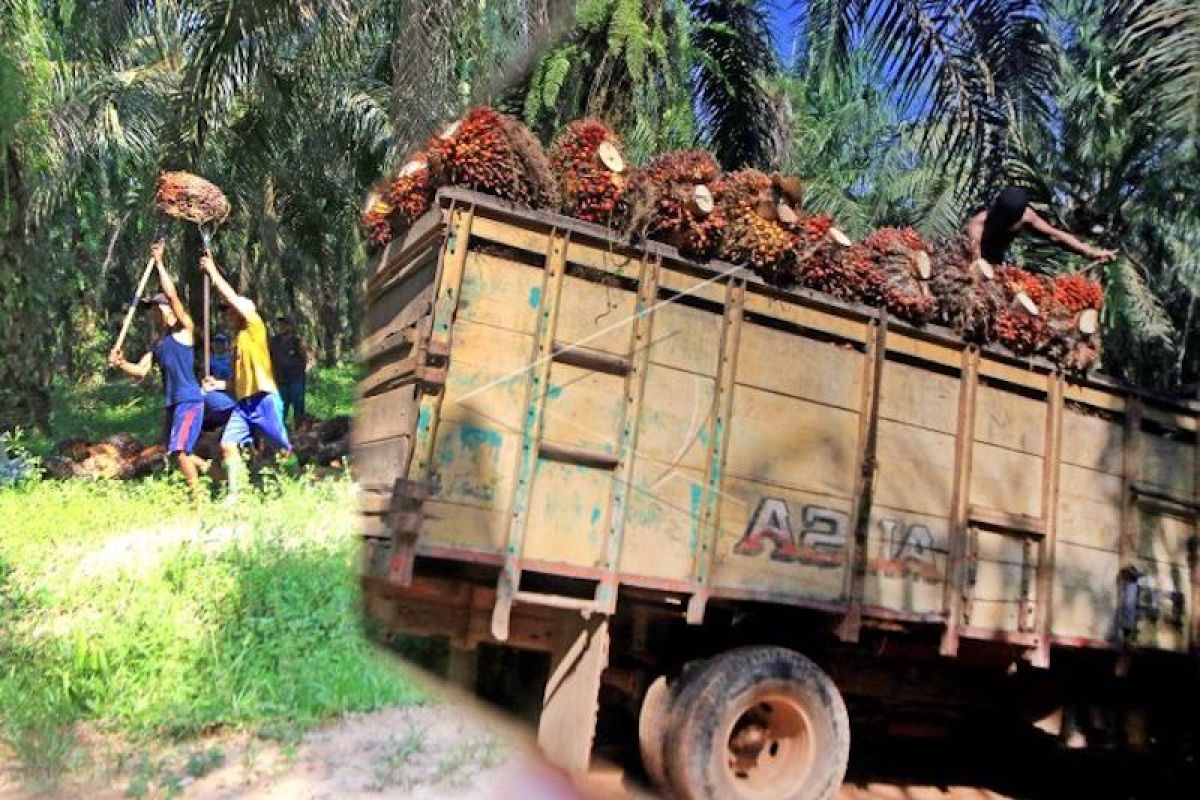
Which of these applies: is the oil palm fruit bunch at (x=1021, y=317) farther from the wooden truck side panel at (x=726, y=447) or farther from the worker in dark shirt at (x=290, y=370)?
the worker in dark shirt at (x=290, y=370)

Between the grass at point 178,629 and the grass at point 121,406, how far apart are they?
4643mm

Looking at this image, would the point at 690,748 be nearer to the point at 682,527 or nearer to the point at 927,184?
the point at 682,527

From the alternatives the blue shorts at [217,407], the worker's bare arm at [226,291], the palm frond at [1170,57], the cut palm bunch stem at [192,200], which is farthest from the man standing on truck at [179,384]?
the palm frond at [1170,57]

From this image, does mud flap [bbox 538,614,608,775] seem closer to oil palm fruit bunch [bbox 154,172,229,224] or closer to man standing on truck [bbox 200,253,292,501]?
man standing on truck [bbox 200,253,292,501]

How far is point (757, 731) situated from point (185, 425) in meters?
4.93

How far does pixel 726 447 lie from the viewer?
472 centimetres

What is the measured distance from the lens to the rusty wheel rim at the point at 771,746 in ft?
15.5

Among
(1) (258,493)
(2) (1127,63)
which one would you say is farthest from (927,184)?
(1) (258,493)

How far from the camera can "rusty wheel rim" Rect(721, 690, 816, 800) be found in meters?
4.71

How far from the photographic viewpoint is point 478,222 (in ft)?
14.0

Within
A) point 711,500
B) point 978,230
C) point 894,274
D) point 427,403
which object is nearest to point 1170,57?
point 978,230

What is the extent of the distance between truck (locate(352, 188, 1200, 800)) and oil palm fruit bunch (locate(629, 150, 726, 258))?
0.30ft

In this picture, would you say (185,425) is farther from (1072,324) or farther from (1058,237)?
(1058,237)

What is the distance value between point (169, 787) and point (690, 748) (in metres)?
2.07
